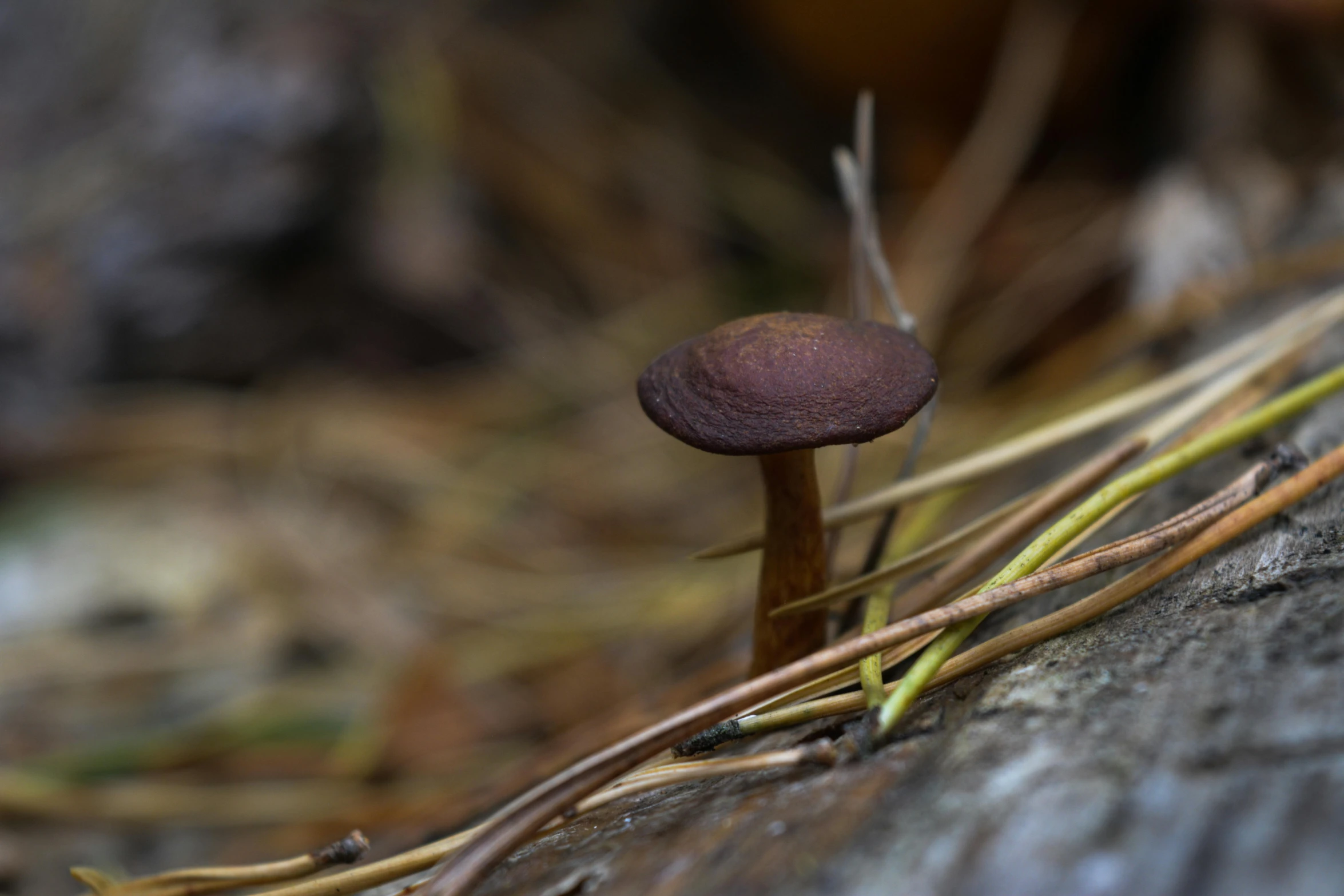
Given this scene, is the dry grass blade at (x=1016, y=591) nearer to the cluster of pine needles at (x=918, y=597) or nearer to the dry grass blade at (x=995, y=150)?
the cluster of pine needles at (x=918, y=597)

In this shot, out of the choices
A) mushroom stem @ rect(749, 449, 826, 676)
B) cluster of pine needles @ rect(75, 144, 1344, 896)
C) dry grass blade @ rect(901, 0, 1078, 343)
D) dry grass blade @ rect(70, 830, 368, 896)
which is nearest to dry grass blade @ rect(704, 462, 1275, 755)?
cluster of pine needles @ rect(75, 144, 1344, 896)

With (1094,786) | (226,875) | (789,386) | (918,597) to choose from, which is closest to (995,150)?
(918,597)

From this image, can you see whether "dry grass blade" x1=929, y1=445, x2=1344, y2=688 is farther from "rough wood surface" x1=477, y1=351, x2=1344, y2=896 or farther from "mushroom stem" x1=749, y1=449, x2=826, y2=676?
"mushroom stem" x1=749, y1=449, x2=826, y2=676

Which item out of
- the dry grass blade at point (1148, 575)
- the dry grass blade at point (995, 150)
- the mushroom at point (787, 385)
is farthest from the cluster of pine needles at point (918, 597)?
the dry grass blade at point (995, 150)

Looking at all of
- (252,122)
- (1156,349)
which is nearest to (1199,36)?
(1156,349)

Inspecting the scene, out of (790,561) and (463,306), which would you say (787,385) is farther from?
(463,306)

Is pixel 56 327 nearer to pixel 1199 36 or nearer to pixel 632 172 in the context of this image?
pixel 632 172
